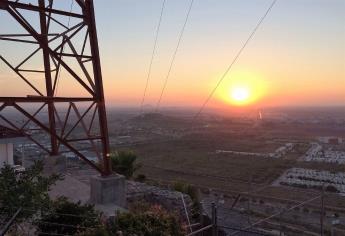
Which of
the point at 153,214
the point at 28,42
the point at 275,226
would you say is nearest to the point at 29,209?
the point at 153,214

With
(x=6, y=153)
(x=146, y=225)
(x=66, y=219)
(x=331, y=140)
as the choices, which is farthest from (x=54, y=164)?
(x=331, y=140)

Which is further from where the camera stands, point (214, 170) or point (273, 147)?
point (273, 147)

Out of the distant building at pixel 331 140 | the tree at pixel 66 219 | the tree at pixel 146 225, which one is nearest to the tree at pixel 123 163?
the tree at pixel 66 219

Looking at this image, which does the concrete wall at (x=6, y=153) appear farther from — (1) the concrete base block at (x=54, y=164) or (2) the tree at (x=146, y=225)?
(2) the tree at (x=146, y=225)

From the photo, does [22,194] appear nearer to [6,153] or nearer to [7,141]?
[7,141]

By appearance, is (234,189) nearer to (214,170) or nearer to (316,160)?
(214,170)

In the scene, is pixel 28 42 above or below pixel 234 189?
above
